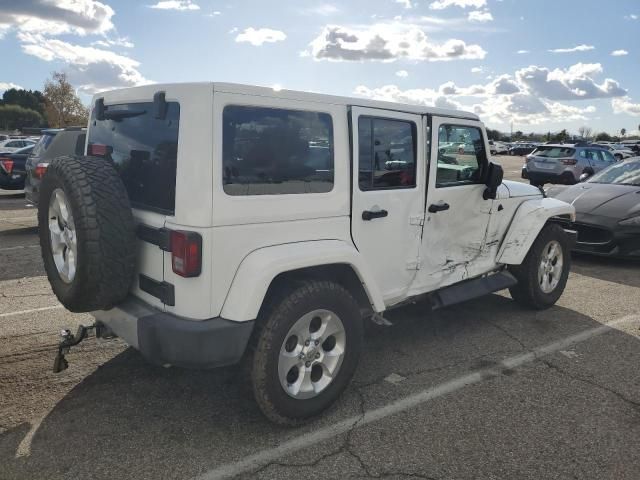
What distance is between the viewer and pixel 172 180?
2.66 meters

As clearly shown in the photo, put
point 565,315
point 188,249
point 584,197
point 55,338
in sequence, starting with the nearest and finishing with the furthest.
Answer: point 188,249 < point 55,338 < point 565,315 < point 584,197

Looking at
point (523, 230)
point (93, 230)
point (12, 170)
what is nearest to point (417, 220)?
point (523, 230)

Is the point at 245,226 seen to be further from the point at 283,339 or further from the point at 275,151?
the point at 283,339

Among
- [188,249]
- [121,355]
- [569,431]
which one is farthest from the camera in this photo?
[121,355]

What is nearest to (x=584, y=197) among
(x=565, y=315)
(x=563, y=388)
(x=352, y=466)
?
(x=565, y=315)

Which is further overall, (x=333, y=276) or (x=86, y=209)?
(x=333, y=276)

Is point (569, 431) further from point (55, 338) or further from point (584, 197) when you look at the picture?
point (584, 197)

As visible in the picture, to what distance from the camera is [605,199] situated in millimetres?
7277

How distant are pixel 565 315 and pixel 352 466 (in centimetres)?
332

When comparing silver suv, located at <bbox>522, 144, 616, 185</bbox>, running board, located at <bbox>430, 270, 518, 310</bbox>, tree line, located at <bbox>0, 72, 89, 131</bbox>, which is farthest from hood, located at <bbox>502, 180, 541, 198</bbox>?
tree line, located at <bbox>0, 72, 89, 131</bbox>

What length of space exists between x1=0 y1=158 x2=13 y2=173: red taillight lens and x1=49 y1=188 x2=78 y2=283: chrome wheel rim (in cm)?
1097

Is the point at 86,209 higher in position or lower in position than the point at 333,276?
higher

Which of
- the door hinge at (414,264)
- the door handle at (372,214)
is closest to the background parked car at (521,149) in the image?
the door hinge at (414,264)

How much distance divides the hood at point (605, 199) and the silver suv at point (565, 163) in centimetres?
974
